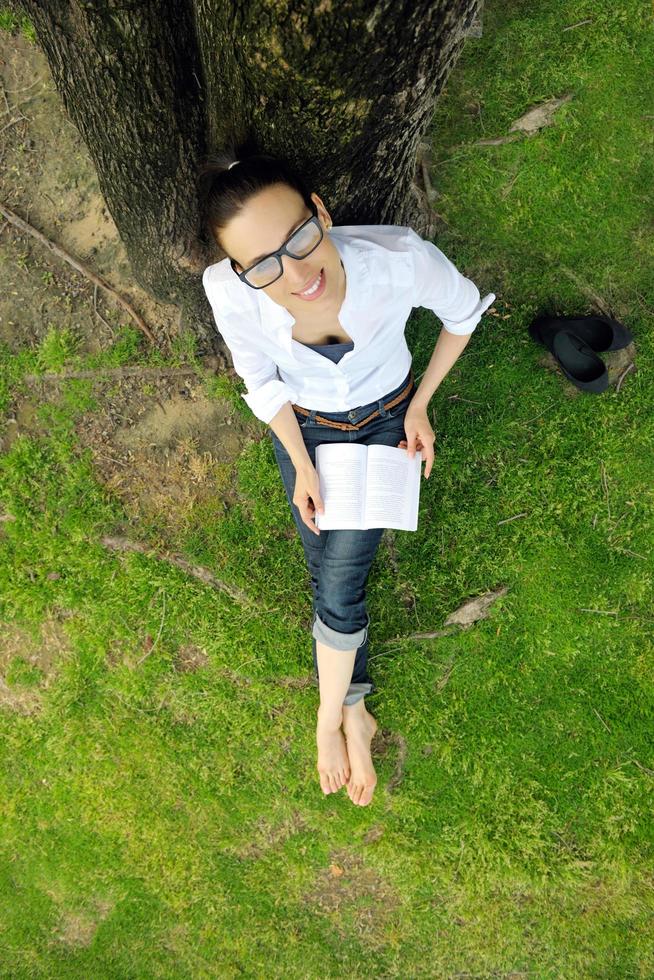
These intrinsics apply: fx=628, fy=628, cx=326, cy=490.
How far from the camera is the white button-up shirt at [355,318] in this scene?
2730mm

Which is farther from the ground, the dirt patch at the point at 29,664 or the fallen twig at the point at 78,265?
the fallen twig at the point at 78,265

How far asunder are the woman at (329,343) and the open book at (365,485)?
0.28ft

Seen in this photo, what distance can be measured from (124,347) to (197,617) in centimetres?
181

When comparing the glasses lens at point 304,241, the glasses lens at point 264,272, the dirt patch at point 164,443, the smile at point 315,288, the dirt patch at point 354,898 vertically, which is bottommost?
the dirt patch at point 354,898

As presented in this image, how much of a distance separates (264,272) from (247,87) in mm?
618

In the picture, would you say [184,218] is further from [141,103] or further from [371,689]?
[371,689]

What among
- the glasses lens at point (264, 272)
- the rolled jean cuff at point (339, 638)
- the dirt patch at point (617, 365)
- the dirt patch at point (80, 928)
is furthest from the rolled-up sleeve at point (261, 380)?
the dirt patch at point (80, 928)

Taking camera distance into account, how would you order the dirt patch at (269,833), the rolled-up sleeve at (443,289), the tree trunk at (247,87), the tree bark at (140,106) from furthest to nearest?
the dirt patch at (269,833), the rolled-up sleeve at (443,289), the tree bark at (140,106), the tree trunk at (247,87)

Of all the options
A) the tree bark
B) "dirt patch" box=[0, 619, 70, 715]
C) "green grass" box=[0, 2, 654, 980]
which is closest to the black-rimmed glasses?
the tree bark

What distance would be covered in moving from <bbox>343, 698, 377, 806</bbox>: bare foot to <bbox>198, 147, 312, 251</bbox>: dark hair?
281 centimetres

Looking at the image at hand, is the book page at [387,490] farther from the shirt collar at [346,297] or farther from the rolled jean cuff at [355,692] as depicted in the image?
the rolled jean cuff at [355,692]

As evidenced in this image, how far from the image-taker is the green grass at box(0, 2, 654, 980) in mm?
3895

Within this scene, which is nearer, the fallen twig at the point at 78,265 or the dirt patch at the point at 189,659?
the fallen twig at the point at 78,265

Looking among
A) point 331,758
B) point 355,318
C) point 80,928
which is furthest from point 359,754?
point 355,318
